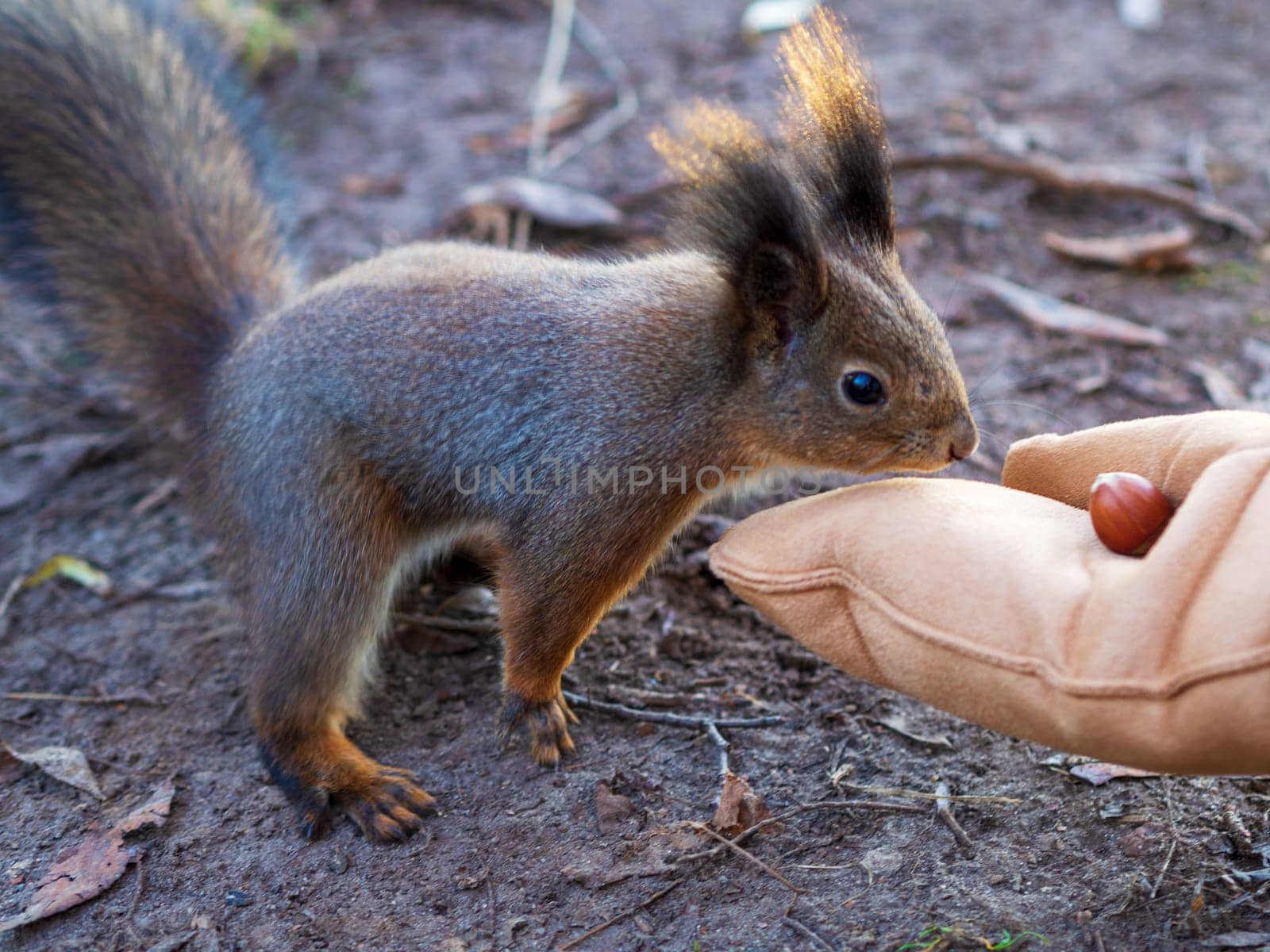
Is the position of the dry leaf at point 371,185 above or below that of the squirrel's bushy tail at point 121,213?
below

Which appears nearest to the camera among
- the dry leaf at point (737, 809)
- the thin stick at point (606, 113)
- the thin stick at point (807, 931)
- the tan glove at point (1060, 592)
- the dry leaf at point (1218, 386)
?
the tan glove at point (1060, 592)

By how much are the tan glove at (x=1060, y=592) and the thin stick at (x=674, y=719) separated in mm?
564

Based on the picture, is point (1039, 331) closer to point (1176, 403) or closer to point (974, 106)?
point (1176, 403)

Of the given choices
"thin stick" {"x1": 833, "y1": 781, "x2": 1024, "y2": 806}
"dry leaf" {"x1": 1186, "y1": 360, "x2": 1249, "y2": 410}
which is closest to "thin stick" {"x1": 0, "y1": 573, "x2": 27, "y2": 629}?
"thin stick" {"x1": 833, "y1": 781, "x2": 1024, "y2": 806}

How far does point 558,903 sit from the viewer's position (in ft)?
8.26

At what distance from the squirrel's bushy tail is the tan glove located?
6.26 ft

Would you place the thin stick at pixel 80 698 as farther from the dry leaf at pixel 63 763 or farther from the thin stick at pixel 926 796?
the thin stick at pixel 926 796

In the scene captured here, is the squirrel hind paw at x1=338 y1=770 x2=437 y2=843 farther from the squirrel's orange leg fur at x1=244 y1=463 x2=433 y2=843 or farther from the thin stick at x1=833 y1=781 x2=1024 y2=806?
the thin stick at x1=833 y1=781 x2=1024 y2=806

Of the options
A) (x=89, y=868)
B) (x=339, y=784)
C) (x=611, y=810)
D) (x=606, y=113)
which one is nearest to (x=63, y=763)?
(x=89, y=868)

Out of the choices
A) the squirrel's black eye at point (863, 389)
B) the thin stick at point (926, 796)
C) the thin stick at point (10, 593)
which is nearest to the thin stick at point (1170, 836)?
the thin stick at point (926, 796)

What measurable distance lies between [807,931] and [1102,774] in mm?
880

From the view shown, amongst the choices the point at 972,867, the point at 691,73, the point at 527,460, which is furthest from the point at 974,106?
the point at 972,867

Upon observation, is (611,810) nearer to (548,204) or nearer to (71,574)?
(71,574)

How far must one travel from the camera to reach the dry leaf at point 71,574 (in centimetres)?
383
